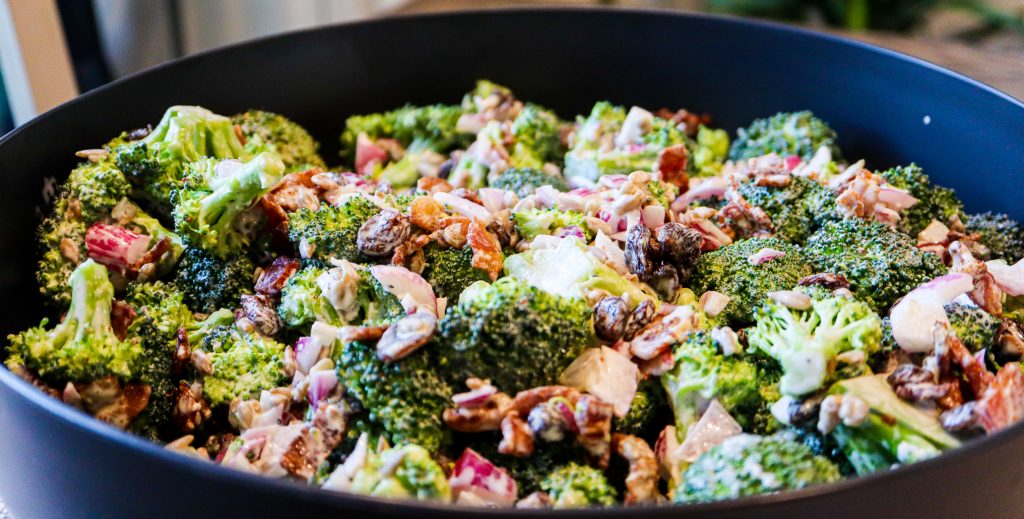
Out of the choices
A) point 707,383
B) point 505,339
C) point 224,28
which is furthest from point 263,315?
point 224,28

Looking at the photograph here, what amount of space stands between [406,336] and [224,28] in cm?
177

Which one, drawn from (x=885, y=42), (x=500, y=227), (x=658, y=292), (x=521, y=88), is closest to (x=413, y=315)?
(x=500, y=227)

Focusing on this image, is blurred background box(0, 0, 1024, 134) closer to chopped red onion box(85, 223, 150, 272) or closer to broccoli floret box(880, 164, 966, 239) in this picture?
chopped red onion box(85, 223, 150, 272)

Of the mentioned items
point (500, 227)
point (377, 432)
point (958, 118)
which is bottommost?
point (377, 432)

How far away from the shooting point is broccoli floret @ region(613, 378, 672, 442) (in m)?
1.09

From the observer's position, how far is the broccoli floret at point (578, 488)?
0.94 m

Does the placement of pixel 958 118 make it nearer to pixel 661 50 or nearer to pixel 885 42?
pixel 661 50

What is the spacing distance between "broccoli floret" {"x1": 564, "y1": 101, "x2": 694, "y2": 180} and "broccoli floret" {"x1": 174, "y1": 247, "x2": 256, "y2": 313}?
0.70m

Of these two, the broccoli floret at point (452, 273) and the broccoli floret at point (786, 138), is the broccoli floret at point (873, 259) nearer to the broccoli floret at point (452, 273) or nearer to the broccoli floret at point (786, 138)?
the broccoli floret at point (786, 138)

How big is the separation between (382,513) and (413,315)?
39 cm

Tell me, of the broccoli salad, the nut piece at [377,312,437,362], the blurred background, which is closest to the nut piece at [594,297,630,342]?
the broccoli salad

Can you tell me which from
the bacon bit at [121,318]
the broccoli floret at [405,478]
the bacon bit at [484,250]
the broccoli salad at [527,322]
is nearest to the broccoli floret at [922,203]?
the broccoli salad at [527,322]

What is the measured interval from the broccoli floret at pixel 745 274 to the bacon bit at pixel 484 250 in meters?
0.32

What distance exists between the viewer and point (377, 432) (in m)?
1.05
